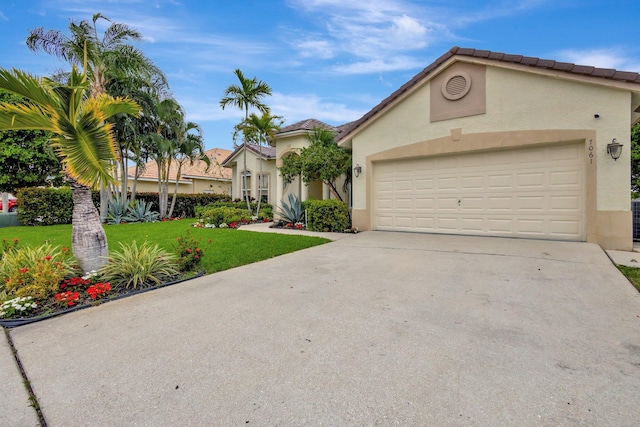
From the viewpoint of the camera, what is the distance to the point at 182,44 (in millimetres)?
10664

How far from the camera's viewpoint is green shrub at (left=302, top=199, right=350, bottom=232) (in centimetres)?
1061

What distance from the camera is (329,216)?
1065cm

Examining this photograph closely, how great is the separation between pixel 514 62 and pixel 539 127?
5.81 feet

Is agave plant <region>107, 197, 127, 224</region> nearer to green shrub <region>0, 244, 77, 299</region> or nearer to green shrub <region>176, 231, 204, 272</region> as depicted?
green shrub <region>0, 244, 77, 299</region>

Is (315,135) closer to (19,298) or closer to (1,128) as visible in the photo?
(1,128)

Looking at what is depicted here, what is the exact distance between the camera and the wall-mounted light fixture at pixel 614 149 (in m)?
6.67

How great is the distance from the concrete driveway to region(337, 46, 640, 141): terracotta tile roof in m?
4.85

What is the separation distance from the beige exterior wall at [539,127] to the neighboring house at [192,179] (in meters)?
18.3

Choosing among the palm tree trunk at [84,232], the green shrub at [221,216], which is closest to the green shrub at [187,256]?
the palm tree trunk at [84,232]

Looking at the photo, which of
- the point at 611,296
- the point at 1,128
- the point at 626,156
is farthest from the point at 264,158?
the point at 611,296

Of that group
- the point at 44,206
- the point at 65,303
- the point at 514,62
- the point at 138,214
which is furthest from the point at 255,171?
the point at 65,303

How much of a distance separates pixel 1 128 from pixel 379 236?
317 inches

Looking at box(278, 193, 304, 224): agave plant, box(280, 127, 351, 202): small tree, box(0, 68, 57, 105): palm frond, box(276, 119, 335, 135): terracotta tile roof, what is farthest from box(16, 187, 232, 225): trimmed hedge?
box(0, 68, 57, 105): palm frond

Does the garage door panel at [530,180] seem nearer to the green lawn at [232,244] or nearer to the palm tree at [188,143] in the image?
the green lawn at [232,244]
